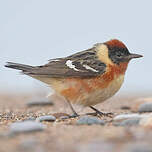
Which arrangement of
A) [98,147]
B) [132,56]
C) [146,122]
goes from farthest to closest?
[132,56]
[146,122]
[98,147]

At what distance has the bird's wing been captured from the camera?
21.0 feet

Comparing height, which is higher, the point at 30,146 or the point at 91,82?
the point at 91,82

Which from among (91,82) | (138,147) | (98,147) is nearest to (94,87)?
(91,82)

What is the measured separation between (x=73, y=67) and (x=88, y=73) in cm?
36

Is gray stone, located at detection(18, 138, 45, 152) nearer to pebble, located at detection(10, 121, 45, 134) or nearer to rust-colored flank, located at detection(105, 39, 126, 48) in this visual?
pebble, located at detection(10, 121, 45, 134)

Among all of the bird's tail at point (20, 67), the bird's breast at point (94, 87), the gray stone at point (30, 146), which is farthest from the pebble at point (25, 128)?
the bird's tail at point (20, 67)

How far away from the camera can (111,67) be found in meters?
6.41

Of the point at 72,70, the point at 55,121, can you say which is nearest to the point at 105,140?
the point at 55,121

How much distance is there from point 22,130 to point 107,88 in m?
2.39

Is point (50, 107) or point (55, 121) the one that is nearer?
point (55, 121)

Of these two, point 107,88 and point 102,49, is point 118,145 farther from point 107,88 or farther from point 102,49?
point 102,49

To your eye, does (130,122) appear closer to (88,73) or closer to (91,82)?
(91,82)

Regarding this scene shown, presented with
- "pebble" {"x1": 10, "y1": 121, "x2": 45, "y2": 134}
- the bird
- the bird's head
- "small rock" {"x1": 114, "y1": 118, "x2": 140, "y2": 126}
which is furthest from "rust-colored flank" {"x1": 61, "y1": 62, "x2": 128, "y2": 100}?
"pebble" {"x1": 10, "y1": 121, "x2": 45, "y2": 134}

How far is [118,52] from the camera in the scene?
6.66m
